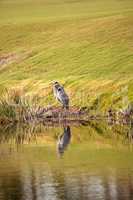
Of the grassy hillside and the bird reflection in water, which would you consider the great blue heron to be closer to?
the grassy hillside

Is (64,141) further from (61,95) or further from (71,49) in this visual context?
(71,49)

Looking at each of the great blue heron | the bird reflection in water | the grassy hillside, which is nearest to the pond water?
the bird reflection in water

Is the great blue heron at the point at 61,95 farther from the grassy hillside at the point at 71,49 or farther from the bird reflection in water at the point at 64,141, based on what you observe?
the bird reflection in water at the point at 64,141

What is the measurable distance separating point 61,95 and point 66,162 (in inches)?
713

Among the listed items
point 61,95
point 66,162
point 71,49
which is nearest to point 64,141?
point 66,162

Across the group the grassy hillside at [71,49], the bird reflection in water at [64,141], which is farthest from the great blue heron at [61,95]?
the bird reflection in water at [64,141]

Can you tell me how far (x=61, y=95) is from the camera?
2168 inches

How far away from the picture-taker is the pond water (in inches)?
1191

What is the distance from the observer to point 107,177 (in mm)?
32625

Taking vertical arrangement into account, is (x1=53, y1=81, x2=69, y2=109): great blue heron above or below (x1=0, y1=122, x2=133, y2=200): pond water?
above

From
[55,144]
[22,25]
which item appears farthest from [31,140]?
[22,25]

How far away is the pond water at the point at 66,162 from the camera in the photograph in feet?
99.2

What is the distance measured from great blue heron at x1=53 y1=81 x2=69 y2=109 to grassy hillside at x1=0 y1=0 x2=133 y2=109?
44.0 inches

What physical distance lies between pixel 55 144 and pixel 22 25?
38.9 meters
